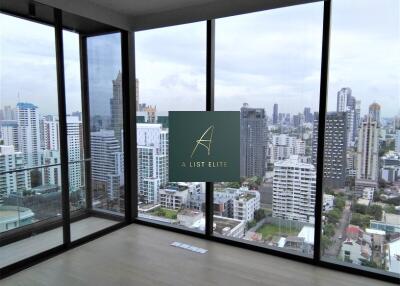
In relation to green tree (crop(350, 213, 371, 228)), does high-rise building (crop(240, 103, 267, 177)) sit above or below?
above

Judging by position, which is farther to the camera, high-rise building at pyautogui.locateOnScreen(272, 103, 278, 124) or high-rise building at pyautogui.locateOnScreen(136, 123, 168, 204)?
high-rise building at pyautogui.locateOnScreen(136, 123, 168, 204)

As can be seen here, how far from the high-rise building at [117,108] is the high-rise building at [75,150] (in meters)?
0.51

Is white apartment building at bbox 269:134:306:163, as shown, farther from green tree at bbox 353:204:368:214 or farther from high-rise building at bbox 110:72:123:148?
high-rise building at bbox 110:72:123:148

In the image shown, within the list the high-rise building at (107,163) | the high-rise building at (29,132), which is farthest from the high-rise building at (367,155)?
the high-rise building at (29,132)

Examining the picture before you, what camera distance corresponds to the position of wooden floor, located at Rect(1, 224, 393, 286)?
111 inches

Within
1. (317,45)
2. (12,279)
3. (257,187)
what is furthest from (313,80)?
(12,279)

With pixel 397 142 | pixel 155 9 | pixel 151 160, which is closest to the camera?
pixel 397 142

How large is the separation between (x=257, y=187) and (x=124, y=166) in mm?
1903

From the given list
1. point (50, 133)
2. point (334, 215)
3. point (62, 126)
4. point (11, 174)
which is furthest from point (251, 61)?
point (11, 174)

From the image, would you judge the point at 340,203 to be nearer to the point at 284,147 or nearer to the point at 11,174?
the point at 284,147

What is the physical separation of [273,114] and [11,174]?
277 cm

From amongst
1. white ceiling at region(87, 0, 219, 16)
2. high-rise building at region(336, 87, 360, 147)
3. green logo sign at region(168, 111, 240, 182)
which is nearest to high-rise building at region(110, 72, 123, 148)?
white ceiling at region(87, 0, 219, 16)

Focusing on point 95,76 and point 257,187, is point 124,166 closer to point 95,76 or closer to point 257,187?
point 95,76

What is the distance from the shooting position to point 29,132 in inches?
123
